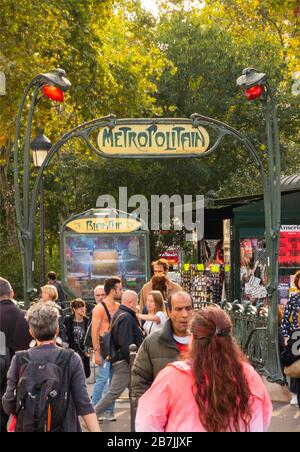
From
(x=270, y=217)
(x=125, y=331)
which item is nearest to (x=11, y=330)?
(x=125, y=331)

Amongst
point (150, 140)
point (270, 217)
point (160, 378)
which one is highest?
point (150, 140)

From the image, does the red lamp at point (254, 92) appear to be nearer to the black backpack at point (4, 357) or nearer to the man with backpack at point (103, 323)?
the man with backpack at point (103, 323)

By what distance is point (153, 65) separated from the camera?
30000 millimetres

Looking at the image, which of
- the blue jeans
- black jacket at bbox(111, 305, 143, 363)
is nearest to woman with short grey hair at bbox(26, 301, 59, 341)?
black jacket at bbox(111, 305, 143, 363)

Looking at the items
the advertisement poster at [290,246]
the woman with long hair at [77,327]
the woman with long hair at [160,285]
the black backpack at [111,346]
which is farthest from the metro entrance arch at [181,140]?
the advertisement poster at [290,246]

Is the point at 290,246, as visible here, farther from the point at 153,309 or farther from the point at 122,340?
the point at 122,340

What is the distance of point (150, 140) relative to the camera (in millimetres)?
13992

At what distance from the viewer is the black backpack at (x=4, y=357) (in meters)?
8.90

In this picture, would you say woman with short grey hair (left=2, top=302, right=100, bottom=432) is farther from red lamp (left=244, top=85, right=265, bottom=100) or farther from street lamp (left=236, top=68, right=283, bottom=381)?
red lamp (left=244, top=85, right=265, bottom=100)

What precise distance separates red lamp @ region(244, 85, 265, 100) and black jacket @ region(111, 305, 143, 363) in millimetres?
3879

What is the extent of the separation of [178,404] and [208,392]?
6.3 inches

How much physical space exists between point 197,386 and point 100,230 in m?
17.8
